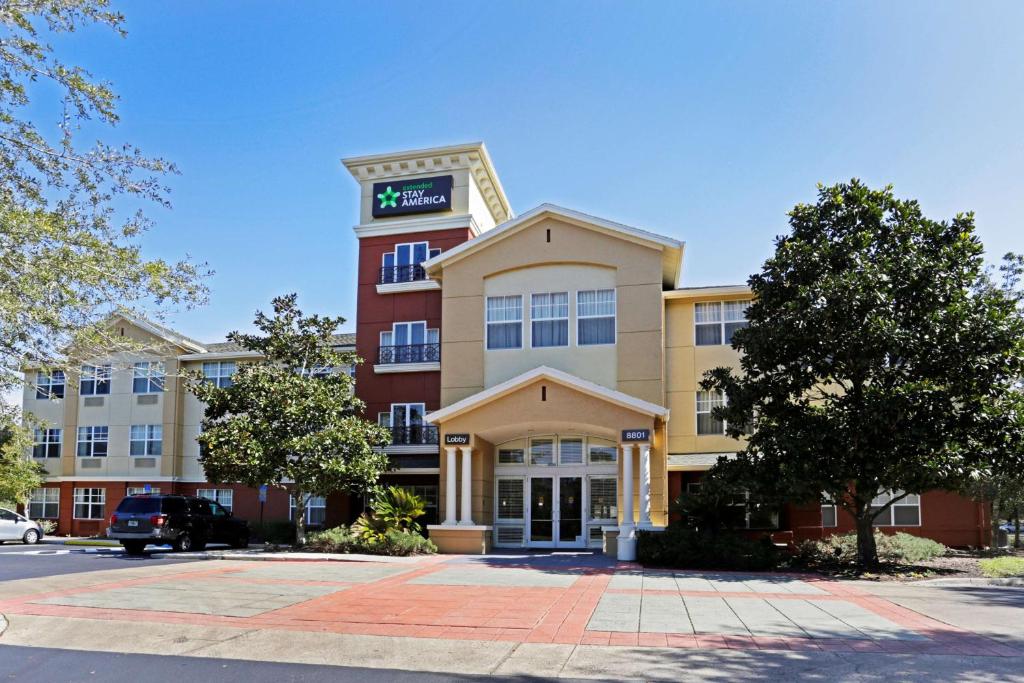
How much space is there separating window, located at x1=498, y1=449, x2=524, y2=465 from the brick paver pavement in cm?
713

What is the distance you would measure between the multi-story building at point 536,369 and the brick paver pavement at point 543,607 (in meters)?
5.22

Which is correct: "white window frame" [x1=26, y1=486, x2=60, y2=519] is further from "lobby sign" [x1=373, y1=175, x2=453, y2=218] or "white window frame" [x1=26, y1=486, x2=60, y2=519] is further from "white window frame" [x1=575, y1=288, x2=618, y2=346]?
"white window frame" [x1=575, y1=288, x2=618, y2=346]

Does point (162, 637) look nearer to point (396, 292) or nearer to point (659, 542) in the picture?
point (659, 542)

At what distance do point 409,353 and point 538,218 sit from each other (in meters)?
6.49

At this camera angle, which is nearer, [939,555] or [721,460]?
[721,460]

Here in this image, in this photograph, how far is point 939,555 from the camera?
2269 cm

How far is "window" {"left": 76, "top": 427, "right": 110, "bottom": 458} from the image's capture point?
35500 millimetres

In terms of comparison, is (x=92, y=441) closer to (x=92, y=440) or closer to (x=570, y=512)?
(x=92, y=440)

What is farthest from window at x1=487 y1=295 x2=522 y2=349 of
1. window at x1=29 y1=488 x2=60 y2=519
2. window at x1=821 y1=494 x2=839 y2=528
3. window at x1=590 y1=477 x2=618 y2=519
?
window at x1=29 y1=488 x2=60 y2=519

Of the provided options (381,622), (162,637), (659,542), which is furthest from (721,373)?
(162,637)

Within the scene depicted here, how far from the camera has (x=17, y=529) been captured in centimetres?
2992

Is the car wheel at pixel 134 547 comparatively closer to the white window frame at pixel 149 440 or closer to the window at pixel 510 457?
the window at pixel 510 457

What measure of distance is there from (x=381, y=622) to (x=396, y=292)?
18469 millimetres

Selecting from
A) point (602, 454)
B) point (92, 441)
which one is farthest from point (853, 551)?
point (92, 441)
